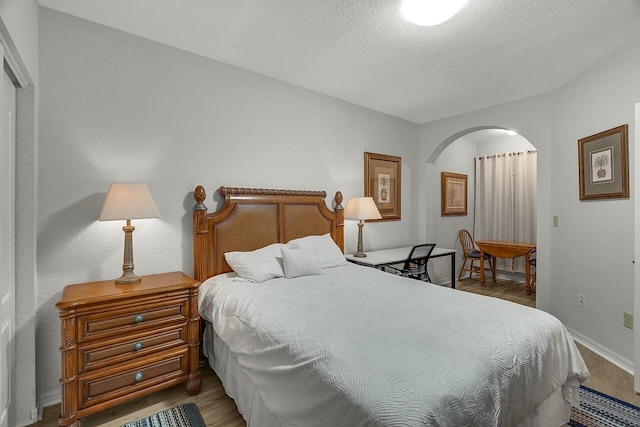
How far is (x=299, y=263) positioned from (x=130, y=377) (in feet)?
4.22

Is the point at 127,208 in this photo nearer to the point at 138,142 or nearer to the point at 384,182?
the point at 138,142

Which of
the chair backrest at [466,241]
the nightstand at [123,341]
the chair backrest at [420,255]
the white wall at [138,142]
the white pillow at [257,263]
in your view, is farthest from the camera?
the chair backrest at [466,241]

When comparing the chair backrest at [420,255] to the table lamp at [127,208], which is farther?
the chair backrest at [420,255]

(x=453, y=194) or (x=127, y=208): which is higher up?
(x=453, y=194)

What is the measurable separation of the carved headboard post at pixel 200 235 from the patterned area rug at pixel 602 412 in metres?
2.62

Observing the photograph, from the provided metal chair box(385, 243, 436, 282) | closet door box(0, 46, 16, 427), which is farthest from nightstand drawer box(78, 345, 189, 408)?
metal chair box(385, 243, 436, 282)

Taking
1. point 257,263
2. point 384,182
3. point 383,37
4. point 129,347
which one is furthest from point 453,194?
point 129,347

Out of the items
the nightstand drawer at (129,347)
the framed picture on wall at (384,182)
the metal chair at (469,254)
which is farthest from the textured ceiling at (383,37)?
the metal chair at (469,254)

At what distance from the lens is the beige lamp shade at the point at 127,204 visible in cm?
187

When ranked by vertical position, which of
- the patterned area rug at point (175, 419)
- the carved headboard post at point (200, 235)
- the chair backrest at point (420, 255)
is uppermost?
the carved headboard post at point (200, 235)

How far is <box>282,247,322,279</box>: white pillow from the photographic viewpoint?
244 centimetres

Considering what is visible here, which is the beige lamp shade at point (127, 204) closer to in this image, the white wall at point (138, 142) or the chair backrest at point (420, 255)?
the white wall at point (138, 142)

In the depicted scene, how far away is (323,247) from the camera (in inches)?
114

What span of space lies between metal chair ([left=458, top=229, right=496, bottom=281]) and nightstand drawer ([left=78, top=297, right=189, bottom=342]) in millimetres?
4663
